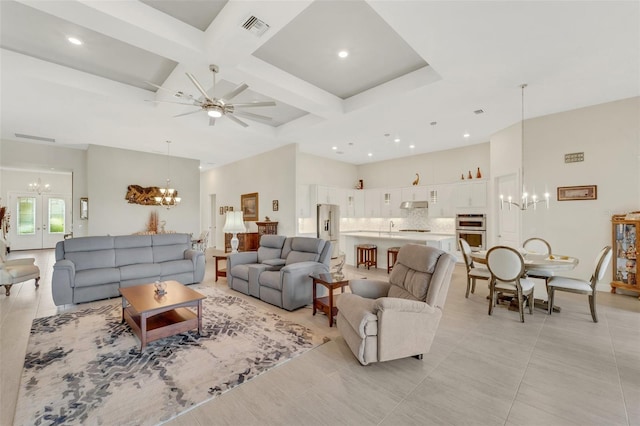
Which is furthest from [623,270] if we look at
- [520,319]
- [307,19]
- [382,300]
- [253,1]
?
[253,1]

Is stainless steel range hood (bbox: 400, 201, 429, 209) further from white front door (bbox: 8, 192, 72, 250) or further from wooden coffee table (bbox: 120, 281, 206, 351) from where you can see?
white front door (bbox: 8, 192, 72, 250)

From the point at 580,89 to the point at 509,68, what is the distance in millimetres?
1632

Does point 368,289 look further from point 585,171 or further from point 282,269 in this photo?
point 585,171

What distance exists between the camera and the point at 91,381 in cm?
219

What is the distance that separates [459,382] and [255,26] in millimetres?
3704

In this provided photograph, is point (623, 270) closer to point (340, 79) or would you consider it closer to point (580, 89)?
point (580, 89)

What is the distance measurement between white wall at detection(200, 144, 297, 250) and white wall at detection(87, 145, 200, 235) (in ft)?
3.84

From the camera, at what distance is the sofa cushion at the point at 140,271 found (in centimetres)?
438

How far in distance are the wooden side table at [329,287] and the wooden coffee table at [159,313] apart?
1382 mm

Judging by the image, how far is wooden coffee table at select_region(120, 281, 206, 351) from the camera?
2662 millimetres

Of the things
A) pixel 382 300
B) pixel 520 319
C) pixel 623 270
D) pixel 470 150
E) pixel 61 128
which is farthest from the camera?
pixel 470 150

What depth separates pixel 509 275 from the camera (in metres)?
3.48

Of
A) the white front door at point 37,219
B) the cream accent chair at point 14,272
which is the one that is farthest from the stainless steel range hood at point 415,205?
the white front door at point 37,219

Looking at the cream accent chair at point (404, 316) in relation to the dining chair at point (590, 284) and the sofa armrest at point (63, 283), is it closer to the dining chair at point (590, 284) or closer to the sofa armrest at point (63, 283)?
the dining chair at point (590, 284)
